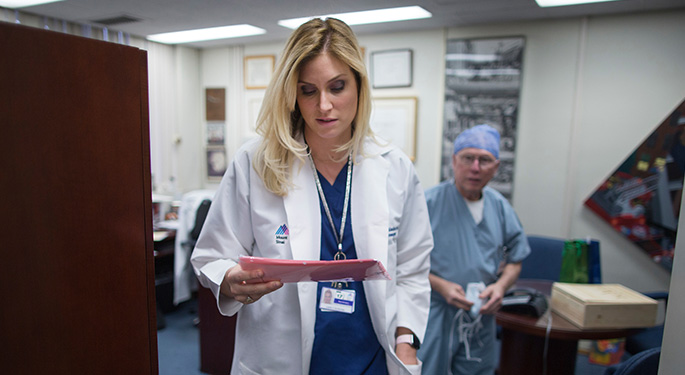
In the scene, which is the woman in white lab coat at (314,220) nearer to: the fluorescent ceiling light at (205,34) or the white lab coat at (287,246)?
the white lab coat at (287,246)

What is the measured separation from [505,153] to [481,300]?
166cm

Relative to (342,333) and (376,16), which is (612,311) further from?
(376,16)

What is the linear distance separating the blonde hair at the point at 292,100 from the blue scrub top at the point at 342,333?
154 mm

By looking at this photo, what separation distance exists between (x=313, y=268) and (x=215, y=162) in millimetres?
1770

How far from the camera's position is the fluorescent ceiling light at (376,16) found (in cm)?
87

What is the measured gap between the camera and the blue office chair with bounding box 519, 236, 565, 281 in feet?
9.16

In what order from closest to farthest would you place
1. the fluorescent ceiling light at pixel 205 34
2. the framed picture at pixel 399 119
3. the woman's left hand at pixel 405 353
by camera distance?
the fluorescent ceiling light at pixel 205 34
the woman's left hand at pixel 405 353
the framed picture at pixel 399 119

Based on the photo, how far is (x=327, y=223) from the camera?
106cm

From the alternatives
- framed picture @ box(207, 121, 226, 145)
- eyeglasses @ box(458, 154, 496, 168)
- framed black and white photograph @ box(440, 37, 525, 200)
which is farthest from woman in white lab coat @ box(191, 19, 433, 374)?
framed black and white photograph @ box(440, 37, 525, 200)

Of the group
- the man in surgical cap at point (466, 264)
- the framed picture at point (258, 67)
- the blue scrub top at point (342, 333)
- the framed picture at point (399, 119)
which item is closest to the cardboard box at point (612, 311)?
the man in surgical cap at point (466, 264)

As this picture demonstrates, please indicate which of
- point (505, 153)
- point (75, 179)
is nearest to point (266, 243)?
point (75, 179)

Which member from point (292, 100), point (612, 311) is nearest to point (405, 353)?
point (292, 100)

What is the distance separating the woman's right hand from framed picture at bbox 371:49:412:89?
1934 mm

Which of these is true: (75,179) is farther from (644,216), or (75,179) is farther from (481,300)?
(644,216)
